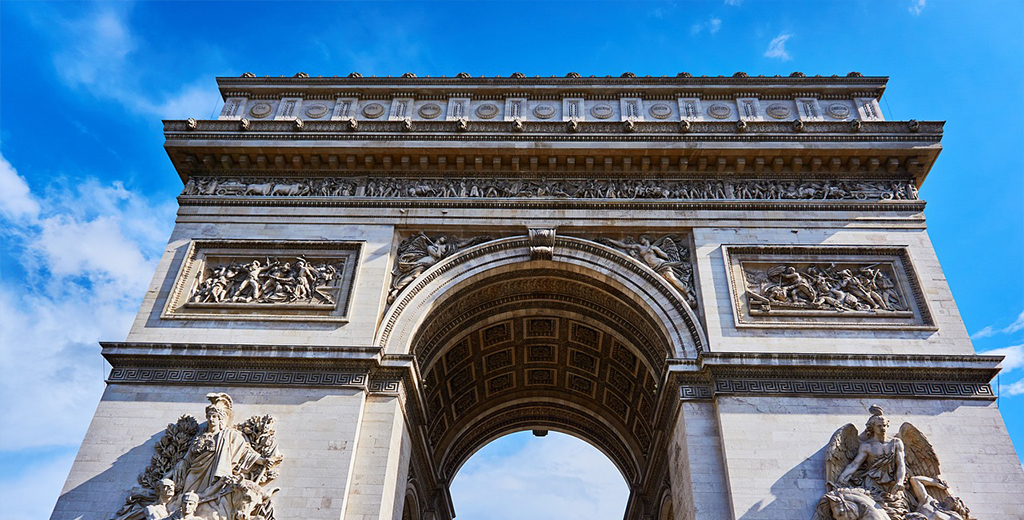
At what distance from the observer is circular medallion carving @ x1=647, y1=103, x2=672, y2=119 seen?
18.9 metres

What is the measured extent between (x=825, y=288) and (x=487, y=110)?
9496 millimetres

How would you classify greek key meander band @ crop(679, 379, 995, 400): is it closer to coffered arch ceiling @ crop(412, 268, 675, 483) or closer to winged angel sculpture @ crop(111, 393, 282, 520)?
Result: coffered arch ceiling @ crop(412, 268, 675, 483)

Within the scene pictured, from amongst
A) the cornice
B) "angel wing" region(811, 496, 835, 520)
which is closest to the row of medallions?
the cornice

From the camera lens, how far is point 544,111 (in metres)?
19.1

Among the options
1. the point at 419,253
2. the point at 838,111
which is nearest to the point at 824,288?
the point at 838,111

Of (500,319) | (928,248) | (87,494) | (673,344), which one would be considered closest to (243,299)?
(87,494)

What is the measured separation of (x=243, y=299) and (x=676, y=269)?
9.39 metres

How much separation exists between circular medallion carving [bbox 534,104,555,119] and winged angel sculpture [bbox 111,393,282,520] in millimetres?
10250

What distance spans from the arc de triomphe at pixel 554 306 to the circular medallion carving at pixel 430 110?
0.23 feet

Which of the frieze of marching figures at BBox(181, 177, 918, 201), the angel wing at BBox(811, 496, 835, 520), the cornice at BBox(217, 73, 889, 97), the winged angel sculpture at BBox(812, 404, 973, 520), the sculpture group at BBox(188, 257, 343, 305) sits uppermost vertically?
the cornice at BBox(217, 73, 889, 97)

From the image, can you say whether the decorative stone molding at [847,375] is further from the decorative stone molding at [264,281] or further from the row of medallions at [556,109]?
the decorative stone molding at [264,281]

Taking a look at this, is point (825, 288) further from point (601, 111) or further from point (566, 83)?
point (566, 83)

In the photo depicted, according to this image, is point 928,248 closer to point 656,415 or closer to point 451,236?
point 656,415

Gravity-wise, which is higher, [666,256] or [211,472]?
[666,256]
